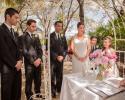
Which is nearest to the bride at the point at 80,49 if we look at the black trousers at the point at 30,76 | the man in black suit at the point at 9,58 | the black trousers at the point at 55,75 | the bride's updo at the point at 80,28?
the bride's updo at the point at 80,28

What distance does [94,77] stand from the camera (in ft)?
14.1

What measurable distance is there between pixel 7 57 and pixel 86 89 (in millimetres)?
1605

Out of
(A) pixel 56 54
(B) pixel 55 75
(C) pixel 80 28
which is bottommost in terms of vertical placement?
(B) pixel 55 75

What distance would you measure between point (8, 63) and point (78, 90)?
141 centimetres

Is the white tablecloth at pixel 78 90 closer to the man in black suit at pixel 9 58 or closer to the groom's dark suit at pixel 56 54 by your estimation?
the man in black suit at pixel 9 58

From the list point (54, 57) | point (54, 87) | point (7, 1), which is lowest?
point (54, 87)

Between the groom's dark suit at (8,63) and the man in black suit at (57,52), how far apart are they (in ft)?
5.57

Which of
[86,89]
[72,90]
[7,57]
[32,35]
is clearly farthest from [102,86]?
[32,35]

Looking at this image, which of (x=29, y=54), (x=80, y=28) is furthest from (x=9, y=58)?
(x=80, y=28)

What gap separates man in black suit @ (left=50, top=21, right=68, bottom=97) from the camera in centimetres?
670

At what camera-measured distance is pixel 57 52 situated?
6.73 m

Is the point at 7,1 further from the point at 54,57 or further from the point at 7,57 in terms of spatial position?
the point at 7,57

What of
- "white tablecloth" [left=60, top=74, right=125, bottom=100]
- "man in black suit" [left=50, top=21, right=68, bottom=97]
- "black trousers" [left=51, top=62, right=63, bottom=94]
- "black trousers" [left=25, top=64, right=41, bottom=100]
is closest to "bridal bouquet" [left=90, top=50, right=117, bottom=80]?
"white tablecloth" [left=60, top=74, right=125, bottom=100]

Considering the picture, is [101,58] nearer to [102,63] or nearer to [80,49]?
[102,63]
